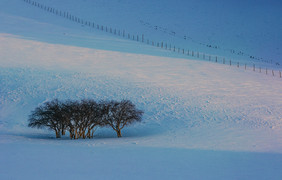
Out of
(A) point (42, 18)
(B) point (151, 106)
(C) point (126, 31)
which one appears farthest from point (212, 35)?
(B) point (151, 106)

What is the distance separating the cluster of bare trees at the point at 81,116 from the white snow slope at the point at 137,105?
0.91 m

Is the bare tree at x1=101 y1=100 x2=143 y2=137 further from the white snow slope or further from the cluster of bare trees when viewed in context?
the white snow slope

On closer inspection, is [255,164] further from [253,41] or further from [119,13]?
[119,13]

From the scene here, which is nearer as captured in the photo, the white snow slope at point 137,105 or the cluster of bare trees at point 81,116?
the white snow slope at point 137,105

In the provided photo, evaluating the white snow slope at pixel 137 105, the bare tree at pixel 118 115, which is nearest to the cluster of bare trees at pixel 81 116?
the bare tree at pixel 118 115

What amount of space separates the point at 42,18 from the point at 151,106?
43702 mm

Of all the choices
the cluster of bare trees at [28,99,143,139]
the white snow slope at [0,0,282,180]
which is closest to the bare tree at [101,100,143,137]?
the cluster of bare trees at [28,99,143,139]

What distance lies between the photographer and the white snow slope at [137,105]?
1302 centimetres

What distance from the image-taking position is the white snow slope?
42.7ft

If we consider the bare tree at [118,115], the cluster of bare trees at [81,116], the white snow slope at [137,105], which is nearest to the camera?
the white snow slope at [137,105]

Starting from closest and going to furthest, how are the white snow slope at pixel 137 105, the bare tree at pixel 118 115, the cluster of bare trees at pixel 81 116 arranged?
the white snow slope at pixel 137 105 → the cluster of bare trees at pixel 81 116 → the bare tree at pixel 118 115

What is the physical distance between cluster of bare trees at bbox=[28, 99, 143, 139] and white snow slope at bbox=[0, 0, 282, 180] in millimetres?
910

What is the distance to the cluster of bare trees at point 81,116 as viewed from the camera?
64.7ft

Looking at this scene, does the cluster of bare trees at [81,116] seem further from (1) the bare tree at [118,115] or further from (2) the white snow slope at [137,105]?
(2) the white snow slope at [137,105]
